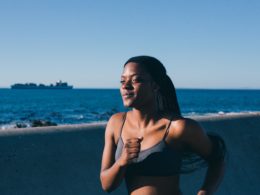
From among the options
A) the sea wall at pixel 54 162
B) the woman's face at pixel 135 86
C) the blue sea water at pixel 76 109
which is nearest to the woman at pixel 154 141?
the woman's face at pixel 135 86

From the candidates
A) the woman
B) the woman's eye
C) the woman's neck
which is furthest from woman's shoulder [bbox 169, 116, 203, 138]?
the woman's eye

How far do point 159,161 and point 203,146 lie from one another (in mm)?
256

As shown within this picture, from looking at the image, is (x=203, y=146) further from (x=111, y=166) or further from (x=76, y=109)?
(x=76, y=109)

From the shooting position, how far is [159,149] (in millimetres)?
2545

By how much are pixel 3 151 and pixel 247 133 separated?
3241mm

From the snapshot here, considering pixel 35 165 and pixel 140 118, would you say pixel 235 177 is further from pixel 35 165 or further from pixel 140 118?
pixel 140 118

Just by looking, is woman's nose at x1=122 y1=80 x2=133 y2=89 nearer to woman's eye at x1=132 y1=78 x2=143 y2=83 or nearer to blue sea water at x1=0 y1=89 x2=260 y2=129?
woman's eye at x1=132 y1=78 x2=143 y2=83

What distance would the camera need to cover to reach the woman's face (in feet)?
8.52

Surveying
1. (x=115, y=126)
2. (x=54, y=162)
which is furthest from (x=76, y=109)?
(x=115, y=126)

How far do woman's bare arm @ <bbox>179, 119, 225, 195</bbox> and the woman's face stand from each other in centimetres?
25

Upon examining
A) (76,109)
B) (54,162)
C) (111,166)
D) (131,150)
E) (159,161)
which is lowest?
(76,109)

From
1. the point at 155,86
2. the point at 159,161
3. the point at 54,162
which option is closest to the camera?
the point at 159,161

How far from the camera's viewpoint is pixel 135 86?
2.59 metres

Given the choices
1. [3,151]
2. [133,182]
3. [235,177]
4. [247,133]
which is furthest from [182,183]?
[133,182]
